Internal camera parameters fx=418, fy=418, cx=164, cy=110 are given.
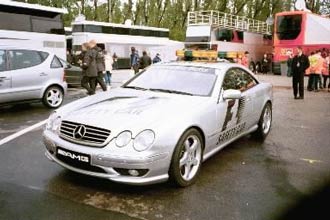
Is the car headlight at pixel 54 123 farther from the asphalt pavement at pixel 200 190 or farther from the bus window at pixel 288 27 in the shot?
the bus window at pixel 288 27

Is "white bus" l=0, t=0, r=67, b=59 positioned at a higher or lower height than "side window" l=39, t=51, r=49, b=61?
higher

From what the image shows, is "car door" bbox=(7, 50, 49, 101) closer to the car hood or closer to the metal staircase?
the car hood

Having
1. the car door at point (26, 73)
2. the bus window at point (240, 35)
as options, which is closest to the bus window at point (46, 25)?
the car door at point (26, 73)

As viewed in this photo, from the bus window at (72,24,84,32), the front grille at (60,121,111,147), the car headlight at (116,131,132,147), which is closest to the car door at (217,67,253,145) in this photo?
the car headlight at (116,131,132,147)

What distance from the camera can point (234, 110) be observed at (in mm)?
5879

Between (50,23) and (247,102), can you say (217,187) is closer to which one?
(247,102)

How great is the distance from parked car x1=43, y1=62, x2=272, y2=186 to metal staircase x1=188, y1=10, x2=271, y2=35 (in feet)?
81.5

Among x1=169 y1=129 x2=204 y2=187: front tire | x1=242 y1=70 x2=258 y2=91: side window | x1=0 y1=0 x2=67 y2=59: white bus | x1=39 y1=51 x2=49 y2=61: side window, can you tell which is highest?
x1=0 y1=0 x2=67 y2=59: white bus

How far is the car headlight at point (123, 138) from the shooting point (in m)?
4.25

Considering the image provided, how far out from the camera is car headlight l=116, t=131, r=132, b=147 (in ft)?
14.0

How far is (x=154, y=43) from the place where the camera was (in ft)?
115

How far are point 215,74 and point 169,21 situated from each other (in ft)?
145

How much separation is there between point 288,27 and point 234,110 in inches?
916

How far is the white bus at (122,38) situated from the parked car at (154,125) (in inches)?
829
